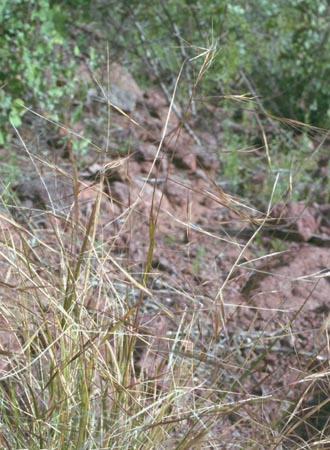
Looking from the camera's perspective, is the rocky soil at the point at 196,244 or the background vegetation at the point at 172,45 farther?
the background vegetation at the point at 172,45

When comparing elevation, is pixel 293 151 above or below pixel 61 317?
below

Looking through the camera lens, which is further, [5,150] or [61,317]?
[5,150]

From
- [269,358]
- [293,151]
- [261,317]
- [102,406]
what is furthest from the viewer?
[293,151]

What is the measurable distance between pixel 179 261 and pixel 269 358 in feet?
3.03

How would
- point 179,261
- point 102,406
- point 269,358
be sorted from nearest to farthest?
1. point 102,406
2. point 269,358
3. point 179,261

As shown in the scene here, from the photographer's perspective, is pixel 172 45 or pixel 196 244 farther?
pixel 172 45

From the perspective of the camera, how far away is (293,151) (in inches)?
211

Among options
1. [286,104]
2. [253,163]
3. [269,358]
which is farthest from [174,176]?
[269,358]

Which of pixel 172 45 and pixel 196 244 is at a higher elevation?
pixel 172 45

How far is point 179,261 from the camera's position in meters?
4.28

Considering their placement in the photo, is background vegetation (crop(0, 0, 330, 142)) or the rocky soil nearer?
the rocky soil

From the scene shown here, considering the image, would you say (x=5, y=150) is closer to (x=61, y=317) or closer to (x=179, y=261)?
(x=179, y=261)

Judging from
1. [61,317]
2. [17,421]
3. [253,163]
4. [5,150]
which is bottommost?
[253,163]

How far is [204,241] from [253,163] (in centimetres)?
105
